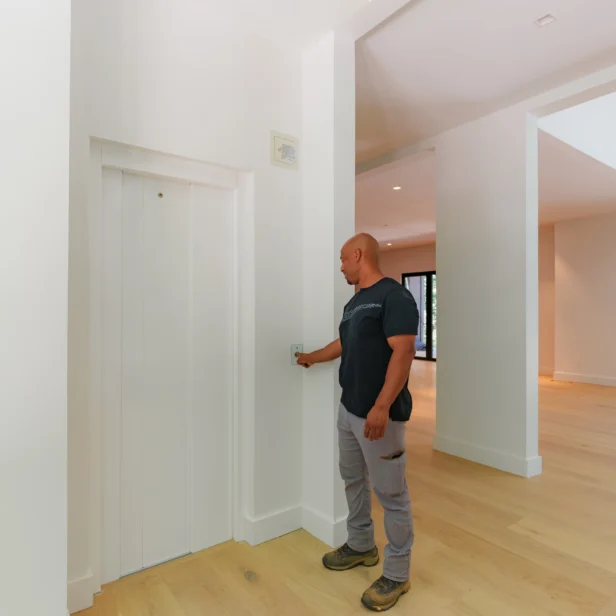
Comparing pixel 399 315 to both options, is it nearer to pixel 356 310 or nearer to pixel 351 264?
pixel 356 310

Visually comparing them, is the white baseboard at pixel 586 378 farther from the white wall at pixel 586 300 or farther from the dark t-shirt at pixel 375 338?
the dark t-shirt at pixel 375 338

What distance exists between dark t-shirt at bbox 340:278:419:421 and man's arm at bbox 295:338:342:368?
22cm

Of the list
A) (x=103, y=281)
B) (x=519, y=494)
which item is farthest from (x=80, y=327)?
(x=519, y=494)

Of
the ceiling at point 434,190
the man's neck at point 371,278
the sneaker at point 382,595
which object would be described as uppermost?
the ceiling at point 434,190

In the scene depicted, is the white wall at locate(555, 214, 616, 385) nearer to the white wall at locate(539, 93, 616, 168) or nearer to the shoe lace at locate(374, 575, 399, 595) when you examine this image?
the white wall at locate(539, 93, 616, 168)

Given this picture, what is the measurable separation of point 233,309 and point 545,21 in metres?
2.27

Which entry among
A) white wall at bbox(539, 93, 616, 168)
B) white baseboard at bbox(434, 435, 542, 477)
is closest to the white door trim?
white baseboard at bbox(434, 435, 542, 477)

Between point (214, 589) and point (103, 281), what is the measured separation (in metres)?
1.41

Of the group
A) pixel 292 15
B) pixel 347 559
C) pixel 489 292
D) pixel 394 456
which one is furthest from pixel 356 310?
pixel 489 292

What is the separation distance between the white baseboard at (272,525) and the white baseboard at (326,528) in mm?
71

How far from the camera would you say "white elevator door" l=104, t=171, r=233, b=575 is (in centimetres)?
197

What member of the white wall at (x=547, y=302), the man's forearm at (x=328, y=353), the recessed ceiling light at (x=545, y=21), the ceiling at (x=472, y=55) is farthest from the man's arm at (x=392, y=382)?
the white wall at (x=547, y=302)

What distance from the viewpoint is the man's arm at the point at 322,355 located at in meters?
2.07

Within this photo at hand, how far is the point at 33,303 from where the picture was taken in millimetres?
1387
